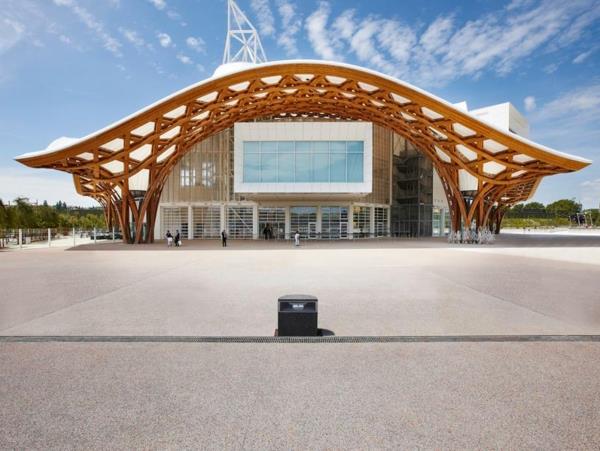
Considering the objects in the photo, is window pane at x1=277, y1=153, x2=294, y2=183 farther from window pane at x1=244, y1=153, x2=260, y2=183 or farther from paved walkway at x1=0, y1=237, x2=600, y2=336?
paved walkway at x1=0, y1=237, x2=600, y2=336

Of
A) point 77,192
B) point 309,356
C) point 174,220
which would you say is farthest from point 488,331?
point 77,192

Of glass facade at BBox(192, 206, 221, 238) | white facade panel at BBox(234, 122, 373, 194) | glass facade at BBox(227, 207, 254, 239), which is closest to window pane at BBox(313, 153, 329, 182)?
white facade panel at BBox(234, 122, 373, 194)

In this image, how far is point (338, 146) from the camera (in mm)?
31719

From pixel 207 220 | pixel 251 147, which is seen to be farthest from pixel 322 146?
pixel 207 220

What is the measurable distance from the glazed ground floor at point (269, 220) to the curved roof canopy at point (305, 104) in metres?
9.16

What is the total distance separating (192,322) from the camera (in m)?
6.82

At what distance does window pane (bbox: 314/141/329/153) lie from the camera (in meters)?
31.7

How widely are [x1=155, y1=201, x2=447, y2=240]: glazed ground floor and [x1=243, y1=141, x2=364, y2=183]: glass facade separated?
808 cm

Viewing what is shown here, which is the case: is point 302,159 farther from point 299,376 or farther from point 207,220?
point 299,376

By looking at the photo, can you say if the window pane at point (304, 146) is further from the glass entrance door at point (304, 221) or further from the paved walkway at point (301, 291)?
the paved walkway at point (301, 291)

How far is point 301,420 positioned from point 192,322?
12.9ft

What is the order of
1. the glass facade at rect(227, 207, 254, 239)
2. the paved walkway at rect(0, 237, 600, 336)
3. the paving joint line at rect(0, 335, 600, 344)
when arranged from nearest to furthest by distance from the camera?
the paving joint line at rect(0, 335, 600, 344) < the paved walkway at rect(0, 237, 600, 336) < the glass facade at rect(227, 207, 254, 239)

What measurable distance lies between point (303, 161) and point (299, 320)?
26.9 meters

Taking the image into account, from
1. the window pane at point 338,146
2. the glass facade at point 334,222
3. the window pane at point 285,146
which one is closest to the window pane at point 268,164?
the window pane at point 285,146
